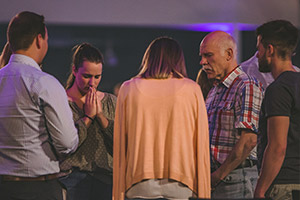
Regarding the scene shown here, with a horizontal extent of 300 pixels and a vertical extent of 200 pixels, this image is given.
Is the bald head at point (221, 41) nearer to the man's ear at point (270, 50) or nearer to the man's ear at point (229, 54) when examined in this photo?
the man's ear at point (229, 54)

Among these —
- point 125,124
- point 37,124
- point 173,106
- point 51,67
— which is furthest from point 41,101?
point 51,67

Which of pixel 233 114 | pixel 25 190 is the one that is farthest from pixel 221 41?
pixel 25 190

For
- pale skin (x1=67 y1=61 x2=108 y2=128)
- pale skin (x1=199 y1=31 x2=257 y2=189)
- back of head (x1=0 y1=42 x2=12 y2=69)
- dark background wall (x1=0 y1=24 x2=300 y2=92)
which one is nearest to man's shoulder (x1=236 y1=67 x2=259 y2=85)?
pale skin (x1=199 y1=31 x2=257 y2=189)

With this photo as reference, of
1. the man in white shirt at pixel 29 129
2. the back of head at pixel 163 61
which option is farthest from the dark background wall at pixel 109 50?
the man in white shirt at pixel 29 129

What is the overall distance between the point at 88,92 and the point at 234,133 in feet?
3.03

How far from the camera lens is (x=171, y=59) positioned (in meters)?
2.55

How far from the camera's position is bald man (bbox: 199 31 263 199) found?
8.93 ft

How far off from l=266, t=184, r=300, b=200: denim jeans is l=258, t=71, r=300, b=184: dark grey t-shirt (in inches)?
0.7

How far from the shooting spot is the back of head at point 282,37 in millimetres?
2457

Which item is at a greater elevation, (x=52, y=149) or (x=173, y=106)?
(x=173, y=106)

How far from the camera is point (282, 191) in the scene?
232 centimetres

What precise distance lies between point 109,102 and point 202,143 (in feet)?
2.92

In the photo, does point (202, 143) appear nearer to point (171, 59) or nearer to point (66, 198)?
point (171, 59)

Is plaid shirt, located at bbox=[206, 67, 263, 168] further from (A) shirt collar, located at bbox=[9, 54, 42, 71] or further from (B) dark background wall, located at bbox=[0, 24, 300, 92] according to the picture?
(B) dark background wall, located at bbox=[0, 24, 300, 92]
